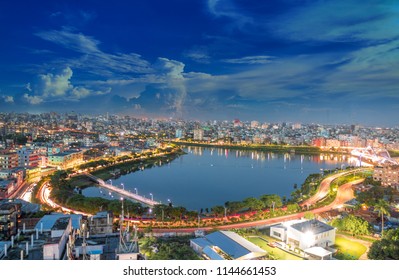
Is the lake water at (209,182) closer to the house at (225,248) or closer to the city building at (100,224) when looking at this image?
the house at (225,248)

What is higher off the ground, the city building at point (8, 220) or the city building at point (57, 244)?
the city building at point (57, 244)

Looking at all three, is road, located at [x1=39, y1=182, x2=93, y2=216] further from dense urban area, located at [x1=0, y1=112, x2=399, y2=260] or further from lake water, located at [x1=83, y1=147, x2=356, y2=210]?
lake water, located at [x1=83, y1=147, x2=356, y2=210]

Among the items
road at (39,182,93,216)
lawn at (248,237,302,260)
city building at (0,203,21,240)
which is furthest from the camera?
road at (39,182,93,216)

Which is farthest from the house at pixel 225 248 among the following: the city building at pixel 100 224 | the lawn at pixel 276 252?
the city building at pixel 100 224

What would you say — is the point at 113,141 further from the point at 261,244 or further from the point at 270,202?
the point at 261,244

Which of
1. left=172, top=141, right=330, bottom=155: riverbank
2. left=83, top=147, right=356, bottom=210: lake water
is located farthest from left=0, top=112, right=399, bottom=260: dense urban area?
left=172, top=141, right=330, bottom=155: riverbank

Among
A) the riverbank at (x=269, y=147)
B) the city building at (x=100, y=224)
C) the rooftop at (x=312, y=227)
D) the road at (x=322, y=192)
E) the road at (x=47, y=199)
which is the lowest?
the road at (x=47, y=199)

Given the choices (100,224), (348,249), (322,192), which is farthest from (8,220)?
(322,192)
